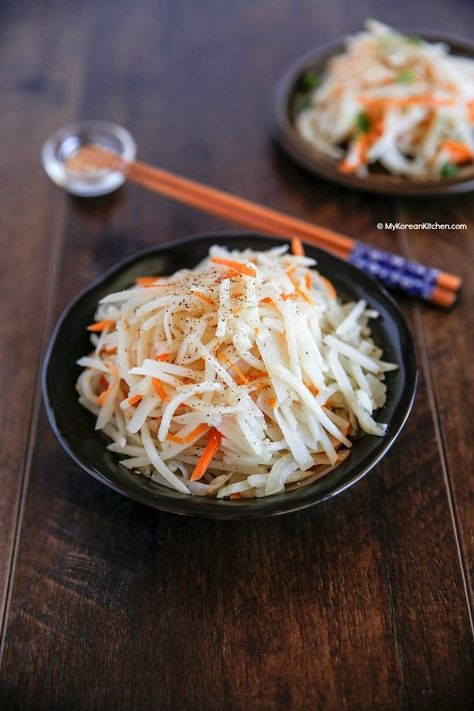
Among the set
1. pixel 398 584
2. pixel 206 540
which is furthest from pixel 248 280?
pixel 398 584

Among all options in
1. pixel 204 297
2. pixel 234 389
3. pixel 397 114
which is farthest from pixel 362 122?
pixel 234 389

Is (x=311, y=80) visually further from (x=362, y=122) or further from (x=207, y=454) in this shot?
(x=207, y=454)

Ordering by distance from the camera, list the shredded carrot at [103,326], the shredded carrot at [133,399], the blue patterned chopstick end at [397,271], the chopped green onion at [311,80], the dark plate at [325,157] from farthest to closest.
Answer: the chopped green onion at [311,80] → the dark plate at [325,157] → the blue patterned chopstick end at [397,271] → the shredded carrot at [103,326] → the shredded carrot at [133,399]

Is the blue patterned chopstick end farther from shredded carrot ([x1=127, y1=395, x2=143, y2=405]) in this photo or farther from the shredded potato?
shredded carrot ([x1=127, y1=395, x2=143, y2=405])

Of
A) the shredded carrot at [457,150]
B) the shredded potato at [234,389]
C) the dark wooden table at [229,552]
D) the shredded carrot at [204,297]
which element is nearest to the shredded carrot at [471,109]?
the shredded carrot at [457,150]

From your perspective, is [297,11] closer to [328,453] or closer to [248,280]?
[248,280]

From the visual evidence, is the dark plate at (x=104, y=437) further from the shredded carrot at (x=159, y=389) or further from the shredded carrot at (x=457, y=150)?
the shredded carrot at (x=457, y=150)

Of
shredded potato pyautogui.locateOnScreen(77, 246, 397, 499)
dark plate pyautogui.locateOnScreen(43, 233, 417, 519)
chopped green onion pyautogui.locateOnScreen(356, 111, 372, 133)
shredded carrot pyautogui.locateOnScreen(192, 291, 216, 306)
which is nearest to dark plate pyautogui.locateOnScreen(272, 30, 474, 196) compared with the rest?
chopped green onion pyautogui.locateOnScreen(356, 111, 372, 133)

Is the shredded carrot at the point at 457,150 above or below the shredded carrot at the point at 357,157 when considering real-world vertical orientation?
above
